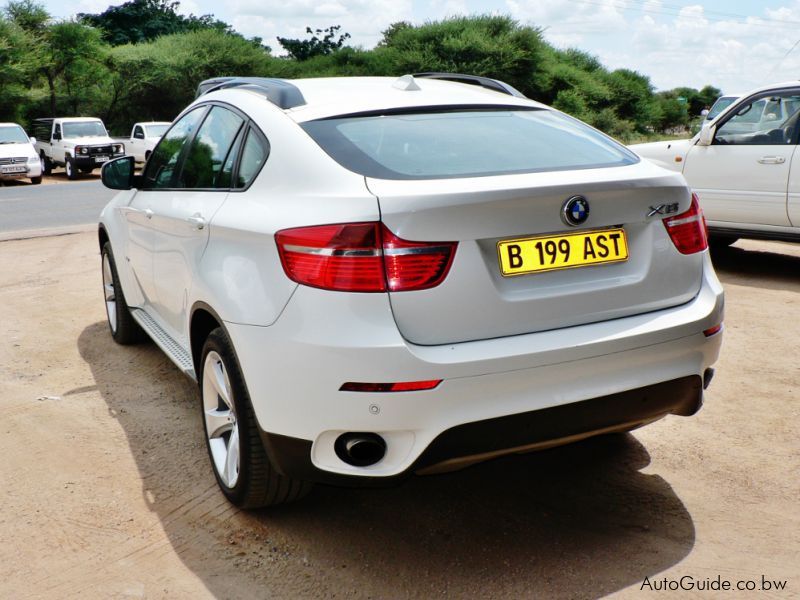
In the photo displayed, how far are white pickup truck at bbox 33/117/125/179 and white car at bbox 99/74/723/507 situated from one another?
24084 mm

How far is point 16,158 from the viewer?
77.6 feet

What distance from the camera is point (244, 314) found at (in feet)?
9.93

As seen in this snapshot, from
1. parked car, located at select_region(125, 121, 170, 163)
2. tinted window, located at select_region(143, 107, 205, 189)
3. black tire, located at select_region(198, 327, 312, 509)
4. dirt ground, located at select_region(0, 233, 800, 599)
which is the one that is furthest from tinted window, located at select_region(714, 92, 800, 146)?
parked car, located at select_region(125, 121, 170, 163)

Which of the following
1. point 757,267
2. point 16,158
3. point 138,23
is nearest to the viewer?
point 757,267

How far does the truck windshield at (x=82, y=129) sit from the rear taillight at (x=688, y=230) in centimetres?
2680

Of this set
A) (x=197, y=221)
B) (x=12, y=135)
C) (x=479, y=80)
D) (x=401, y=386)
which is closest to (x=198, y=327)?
(x=197, y=221)

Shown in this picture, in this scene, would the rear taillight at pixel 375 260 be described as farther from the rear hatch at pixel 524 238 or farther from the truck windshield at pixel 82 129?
the truck windshield at pixel 82 129

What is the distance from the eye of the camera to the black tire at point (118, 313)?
5.72 meters

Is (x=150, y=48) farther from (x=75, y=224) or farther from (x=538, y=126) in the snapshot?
(x=538, y=126)

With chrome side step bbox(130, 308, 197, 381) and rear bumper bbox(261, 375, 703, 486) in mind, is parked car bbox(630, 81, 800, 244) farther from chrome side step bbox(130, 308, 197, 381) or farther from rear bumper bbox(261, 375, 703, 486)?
chrome side step bbox(130, 308, 197, 381)

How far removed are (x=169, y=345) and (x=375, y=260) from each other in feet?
6.53

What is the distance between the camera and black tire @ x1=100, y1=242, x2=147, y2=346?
5719 millimetres

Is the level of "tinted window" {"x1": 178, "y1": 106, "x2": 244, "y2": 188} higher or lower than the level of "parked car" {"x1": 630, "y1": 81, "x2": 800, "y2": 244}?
higher

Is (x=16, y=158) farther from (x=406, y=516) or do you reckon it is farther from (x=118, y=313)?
(x=406, y=516)
